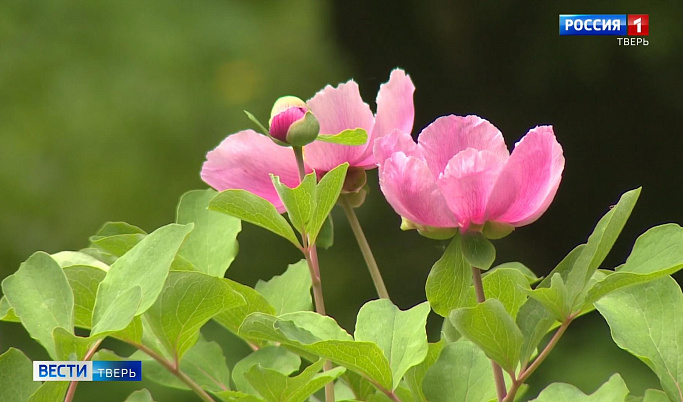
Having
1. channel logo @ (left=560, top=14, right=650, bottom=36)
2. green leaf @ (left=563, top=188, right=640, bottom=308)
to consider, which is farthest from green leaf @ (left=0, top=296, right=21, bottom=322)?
channel logo @ (left=560, top=14, right=650, bottom=36)

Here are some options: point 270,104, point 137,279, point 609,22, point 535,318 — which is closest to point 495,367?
point 535,318

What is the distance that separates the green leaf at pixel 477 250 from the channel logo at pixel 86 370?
5.2 inches

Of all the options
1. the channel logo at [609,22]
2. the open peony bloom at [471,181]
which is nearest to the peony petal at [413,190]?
the open peony bloom at [471,181]

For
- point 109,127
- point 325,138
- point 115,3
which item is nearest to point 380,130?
point 325,138

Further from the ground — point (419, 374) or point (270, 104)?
point (270, 104)

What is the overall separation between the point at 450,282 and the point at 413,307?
21 millimetres

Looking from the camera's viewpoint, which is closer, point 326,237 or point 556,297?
point 556,297

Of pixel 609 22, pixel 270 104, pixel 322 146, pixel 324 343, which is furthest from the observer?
pixel 270 104

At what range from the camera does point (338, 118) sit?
0.41 meters

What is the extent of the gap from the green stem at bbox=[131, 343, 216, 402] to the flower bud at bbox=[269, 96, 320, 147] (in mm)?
95

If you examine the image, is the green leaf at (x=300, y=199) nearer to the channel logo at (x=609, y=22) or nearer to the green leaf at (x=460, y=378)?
the green leaf at (x=460, y=378)

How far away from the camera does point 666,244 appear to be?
1.12 feet

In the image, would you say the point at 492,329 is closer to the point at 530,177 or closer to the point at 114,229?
the point at 530,177

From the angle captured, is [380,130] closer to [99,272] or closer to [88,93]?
[99,272]
